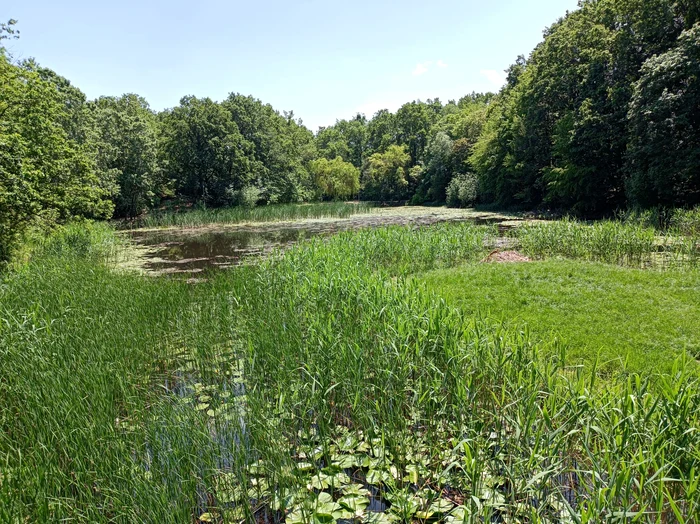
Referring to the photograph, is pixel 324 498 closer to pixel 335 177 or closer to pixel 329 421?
pixel 329 421

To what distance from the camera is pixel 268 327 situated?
524 cm

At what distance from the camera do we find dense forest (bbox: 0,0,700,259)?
1197 cm

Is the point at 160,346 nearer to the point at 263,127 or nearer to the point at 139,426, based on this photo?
the point at 139,426

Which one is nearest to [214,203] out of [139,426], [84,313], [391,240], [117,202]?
[117,202]

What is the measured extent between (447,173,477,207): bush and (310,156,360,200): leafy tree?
603 inches

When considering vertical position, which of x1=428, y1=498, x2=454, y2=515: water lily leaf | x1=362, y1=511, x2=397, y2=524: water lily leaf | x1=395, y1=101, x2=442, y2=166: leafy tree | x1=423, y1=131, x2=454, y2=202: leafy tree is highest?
x1=395, y1=101, x2=442, y2=166: leafy tree

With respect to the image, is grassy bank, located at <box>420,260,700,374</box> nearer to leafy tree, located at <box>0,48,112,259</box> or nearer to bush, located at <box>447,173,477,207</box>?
leafy tree, located at <box>0,48,112,259</box>

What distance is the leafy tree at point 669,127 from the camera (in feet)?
50.4

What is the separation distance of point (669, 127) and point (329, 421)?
1962 cm

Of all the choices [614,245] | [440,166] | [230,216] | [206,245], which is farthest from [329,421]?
[440,166]

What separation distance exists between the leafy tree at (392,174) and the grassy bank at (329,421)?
156 feet

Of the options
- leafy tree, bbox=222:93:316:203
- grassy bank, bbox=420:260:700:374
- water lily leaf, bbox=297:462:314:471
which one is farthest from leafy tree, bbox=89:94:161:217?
water lily leaf, bbox=297:462:314:471

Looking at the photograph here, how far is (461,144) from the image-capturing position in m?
41.8

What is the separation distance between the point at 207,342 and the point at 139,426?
1.97m
